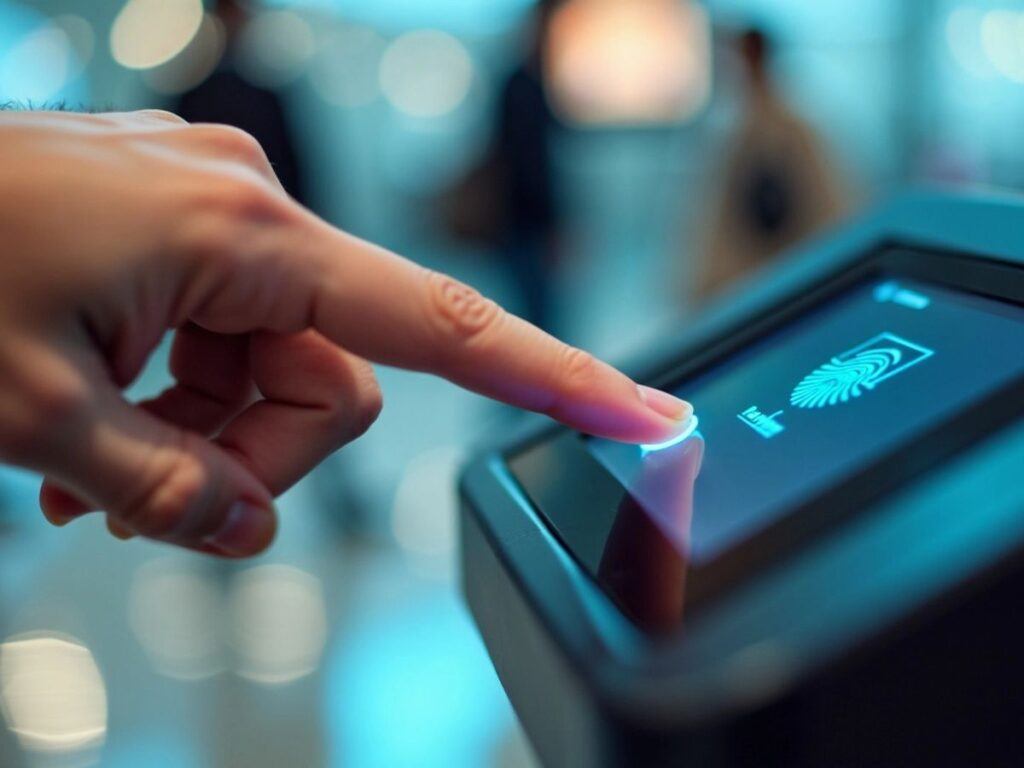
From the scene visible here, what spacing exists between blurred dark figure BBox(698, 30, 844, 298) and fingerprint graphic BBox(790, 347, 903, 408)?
145 centimetres

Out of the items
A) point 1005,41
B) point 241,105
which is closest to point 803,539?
point 241,105

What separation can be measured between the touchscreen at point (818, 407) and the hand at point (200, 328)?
34mm

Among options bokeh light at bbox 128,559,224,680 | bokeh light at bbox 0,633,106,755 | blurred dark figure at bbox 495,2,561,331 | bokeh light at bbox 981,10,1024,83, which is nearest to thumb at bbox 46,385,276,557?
bokeh light at bbox 0,633,106,755

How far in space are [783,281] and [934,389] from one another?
0.69 ft

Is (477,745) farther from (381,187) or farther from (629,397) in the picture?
(381,187)

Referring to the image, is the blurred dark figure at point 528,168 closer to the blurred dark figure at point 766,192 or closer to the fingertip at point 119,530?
the blurred dark figure at point 766,192

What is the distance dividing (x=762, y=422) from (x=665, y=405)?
0.05 meters

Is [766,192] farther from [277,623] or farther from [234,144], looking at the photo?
[234,144]

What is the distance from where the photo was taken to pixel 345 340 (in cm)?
40

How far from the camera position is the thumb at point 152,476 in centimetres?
34

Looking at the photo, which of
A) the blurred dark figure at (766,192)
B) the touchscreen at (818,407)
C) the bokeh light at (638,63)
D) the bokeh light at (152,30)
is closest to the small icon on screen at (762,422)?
the touchscreen at (818,407)

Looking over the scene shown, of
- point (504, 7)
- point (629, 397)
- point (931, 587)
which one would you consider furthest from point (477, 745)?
point (504, 7)

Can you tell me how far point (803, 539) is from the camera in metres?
0.33

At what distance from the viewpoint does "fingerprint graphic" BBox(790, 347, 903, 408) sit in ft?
1.44
